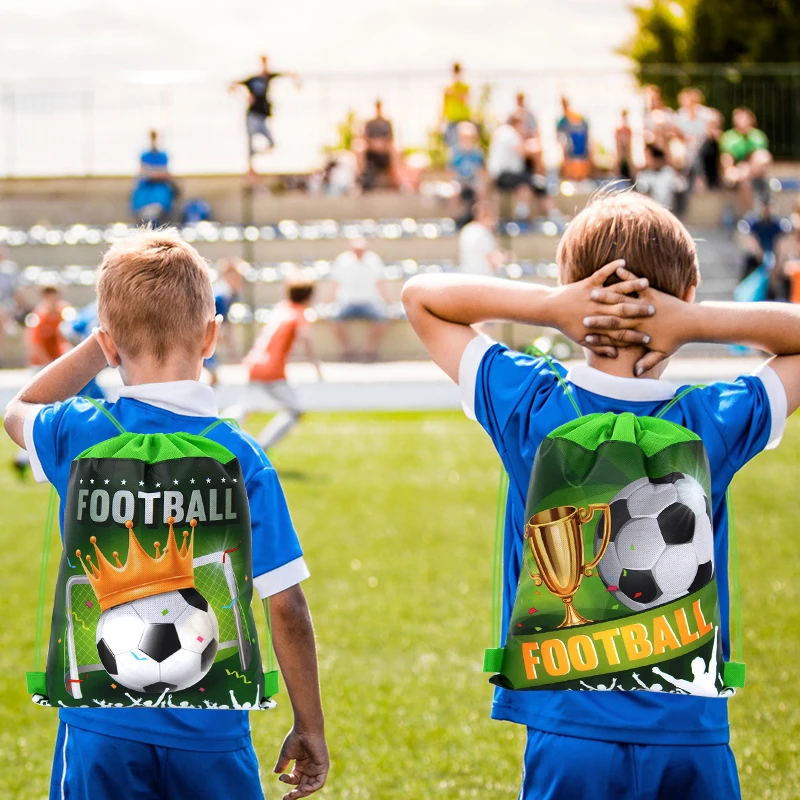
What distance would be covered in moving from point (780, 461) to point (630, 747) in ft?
27.6

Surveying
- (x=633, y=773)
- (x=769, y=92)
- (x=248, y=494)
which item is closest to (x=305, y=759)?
(x=248, y=494)

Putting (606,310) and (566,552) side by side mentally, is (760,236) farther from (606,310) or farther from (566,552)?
(566,552)

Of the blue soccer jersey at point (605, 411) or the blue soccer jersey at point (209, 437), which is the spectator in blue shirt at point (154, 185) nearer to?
the blue soccer jersey at point (209, 437)

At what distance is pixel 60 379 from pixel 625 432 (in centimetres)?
113

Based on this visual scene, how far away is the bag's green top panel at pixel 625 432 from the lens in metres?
1.93

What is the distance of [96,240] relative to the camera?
19.8 metres

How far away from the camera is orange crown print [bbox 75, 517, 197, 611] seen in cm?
197

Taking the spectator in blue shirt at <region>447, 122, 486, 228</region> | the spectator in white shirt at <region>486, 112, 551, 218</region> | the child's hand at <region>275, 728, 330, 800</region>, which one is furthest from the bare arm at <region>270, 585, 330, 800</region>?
the spectator in blue shirt at <region>447, 122, 486, 228</region>

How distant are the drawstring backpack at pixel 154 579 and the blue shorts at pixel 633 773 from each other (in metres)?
0.56

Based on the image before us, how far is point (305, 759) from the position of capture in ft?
7.07

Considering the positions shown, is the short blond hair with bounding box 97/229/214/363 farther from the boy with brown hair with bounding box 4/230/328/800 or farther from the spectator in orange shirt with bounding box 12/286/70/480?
the spectator in orange shirt with bounding box 12/286/70/480

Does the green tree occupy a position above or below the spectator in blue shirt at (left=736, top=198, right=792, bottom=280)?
above

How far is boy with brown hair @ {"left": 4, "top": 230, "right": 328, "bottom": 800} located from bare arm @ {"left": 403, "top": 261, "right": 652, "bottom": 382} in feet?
1.33

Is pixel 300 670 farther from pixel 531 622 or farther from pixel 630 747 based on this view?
pixel 630 747
